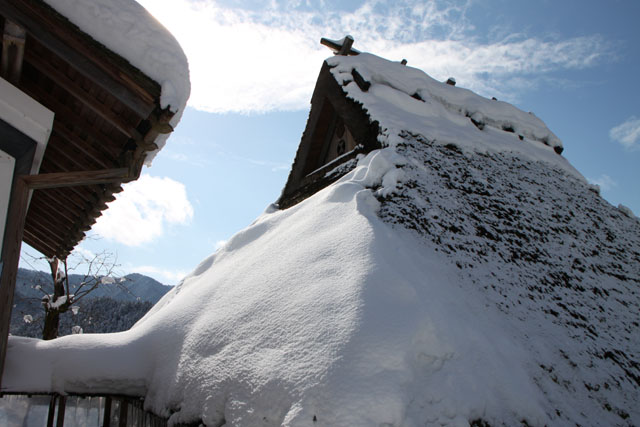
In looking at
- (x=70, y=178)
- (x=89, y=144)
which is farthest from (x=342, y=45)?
(x=70, y=178)

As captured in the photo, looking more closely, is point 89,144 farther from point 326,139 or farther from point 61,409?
point 326,139

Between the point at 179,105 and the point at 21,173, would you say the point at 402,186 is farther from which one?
the point at 21,173

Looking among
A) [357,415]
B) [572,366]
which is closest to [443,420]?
[357,415]

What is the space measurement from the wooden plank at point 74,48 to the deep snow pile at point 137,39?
0.07m

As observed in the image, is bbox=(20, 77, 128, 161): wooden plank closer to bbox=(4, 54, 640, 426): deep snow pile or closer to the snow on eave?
bbox=(4, 54, 640, 426): deep snow pile

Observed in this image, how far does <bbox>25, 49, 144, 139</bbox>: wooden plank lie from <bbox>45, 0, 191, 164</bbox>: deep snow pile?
24.8 inches

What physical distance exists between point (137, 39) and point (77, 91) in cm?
92

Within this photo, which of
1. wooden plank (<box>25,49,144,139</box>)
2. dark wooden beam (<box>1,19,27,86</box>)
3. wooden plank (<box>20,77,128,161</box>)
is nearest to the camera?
dark wooden beam (<box>1,19,27,86</box>)

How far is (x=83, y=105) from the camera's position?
3211 millimetres

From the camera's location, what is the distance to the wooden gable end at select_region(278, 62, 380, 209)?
14.9ft

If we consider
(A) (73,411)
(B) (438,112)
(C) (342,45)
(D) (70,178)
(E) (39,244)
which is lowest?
(A) (73,411)

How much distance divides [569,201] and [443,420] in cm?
393

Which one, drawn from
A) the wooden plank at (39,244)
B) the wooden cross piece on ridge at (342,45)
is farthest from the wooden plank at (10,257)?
the wooden cross piece on ridge at (342,45)

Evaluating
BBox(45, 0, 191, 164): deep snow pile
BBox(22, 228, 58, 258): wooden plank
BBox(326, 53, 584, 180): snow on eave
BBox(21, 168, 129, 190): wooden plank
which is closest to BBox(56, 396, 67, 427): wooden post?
BBox(21, 168, 129, 190): wooden plank
